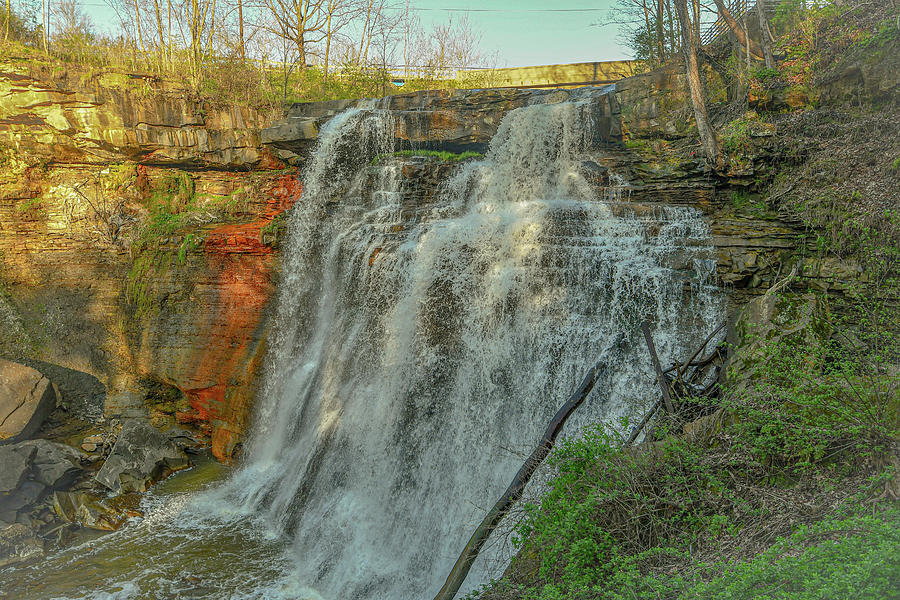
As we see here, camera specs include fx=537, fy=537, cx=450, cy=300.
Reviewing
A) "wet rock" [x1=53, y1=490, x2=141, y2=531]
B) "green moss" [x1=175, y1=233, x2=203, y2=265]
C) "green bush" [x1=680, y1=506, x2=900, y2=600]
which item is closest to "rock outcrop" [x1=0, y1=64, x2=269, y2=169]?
"green moss" [x1=175, y1=233, x2=203, y2=265]

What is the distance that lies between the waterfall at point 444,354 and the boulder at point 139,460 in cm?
157

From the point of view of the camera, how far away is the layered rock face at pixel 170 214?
458 inches

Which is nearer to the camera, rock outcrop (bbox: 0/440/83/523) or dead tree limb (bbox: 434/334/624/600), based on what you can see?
dead tree limb (bbox: 434/334/624/600)

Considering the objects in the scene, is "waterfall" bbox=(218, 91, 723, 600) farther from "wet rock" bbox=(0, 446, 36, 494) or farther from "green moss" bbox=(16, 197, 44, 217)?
"green moss" bbox=(16, 197, 44, 217)

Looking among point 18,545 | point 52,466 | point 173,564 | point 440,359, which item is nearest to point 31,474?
point 52,466

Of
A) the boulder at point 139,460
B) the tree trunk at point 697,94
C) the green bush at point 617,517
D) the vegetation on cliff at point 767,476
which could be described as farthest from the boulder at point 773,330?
the boulder at point 139,460

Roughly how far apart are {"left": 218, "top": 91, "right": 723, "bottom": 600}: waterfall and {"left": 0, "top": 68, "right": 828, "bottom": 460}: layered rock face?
4.37ft

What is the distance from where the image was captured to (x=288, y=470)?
904 centimetres

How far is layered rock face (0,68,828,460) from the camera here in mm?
11625

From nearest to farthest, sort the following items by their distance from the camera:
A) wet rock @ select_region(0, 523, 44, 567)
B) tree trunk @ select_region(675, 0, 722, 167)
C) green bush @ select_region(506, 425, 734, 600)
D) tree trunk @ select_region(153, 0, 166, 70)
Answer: green bush @ select_region(506, 425, 734, 600)
wet rock @ select_region(0, 523, 44, 567)
tree trunk @ select_region(675, 0, 722, 167)
tree trunk @ select_region(153, 0, 166, 70)

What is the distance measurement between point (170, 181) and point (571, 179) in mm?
10264

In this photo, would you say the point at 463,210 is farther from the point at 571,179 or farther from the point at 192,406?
the point at 192,406

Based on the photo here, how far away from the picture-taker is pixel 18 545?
7.97m

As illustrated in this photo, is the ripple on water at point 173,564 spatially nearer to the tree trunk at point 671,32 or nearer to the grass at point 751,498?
the grass at point 751,498
